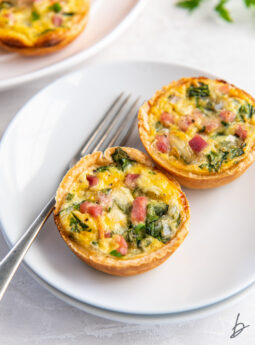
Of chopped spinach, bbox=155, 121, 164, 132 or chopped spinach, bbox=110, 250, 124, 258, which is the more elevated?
chopped spinach, bbox=155, 121, 164, 132

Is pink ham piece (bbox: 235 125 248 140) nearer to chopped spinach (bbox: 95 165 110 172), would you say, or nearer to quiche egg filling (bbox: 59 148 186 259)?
quiche egg filling (bbox: 59 148 186 259)

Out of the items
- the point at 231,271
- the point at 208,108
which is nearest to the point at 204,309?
the point at 231,271

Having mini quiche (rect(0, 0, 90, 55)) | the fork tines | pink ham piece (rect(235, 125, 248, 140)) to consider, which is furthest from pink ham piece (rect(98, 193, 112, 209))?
mini quiche (rect(0, 0, 90, 55))

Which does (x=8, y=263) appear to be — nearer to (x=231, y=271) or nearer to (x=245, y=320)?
(x=231, y=271)

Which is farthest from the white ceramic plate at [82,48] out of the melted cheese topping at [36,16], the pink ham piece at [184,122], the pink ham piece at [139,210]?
the pink ham piece at [139,210]

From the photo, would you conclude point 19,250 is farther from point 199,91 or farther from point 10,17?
point 10,17
